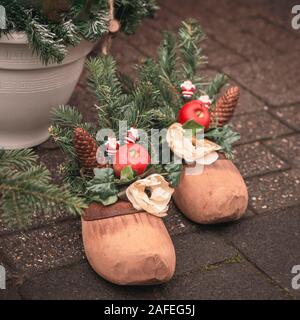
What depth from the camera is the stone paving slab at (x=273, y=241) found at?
1887mm

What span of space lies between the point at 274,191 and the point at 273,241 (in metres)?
0.27

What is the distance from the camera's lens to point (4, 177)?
160 cm

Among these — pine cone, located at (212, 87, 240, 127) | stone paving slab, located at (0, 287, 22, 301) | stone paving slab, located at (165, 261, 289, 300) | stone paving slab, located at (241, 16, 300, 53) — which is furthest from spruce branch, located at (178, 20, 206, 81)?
stone paving slab, located at (241, 16, 300, 53)

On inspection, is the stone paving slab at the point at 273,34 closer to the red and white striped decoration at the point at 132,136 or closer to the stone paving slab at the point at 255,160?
the stone paving slab at the point at 255,160

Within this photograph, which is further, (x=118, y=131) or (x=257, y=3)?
(x=257, y=3)

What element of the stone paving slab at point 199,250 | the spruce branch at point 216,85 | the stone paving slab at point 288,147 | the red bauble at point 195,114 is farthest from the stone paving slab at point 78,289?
the stone paving slab at point 288,147

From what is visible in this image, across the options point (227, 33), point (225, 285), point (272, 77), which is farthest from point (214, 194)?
point (227, 33)

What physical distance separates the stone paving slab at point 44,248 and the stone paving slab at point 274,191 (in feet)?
1.82

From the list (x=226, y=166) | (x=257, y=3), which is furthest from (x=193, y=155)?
(x=257, y=3)

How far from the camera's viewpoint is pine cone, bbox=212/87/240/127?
207cm

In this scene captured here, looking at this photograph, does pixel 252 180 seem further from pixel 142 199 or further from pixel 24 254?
pixel 24 254

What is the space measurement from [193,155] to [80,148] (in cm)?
34

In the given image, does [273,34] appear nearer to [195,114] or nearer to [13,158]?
[195,114]

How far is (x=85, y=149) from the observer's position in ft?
5.90
